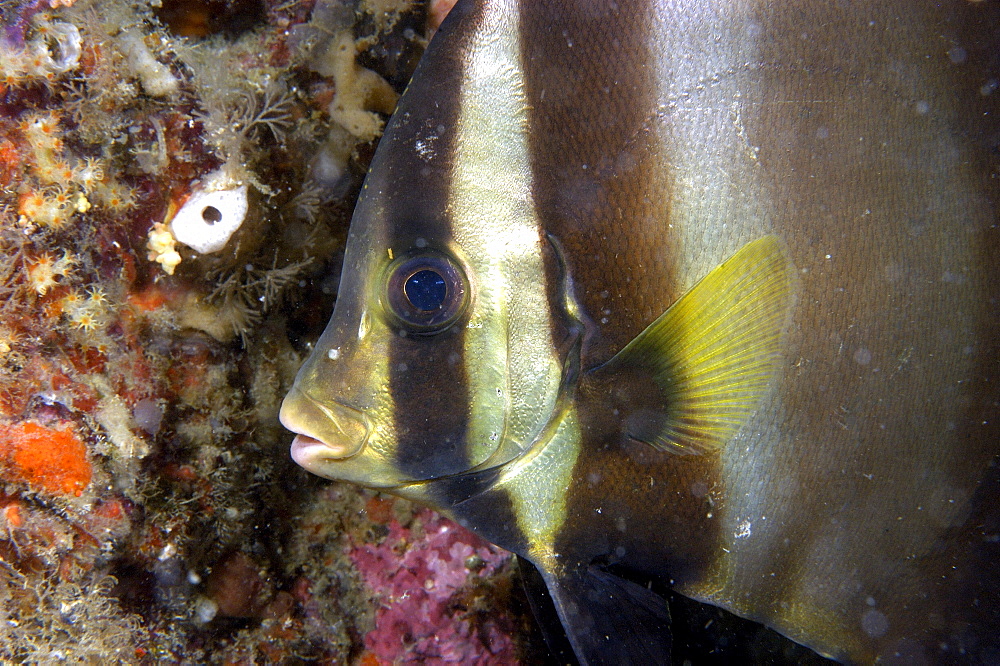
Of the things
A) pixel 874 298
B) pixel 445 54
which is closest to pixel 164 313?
pixel 445 54

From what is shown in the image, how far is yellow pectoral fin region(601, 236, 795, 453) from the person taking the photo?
1.67 m

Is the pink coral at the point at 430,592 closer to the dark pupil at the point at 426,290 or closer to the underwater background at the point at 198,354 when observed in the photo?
the underwater background at the point at 198,354

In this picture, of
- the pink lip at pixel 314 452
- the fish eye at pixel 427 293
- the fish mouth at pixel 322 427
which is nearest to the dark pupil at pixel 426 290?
the fish eye at pixel 427 293

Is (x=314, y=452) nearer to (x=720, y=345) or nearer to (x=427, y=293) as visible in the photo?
(x=427, y=293)

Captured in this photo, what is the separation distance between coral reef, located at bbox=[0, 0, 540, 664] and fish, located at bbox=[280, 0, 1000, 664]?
93cm

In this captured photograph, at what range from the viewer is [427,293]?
1789mm

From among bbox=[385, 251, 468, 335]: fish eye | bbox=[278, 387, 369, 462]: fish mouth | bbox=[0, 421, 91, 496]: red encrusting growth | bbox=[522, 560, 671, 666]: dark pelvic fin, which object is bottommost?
bbox=[522, 560, 671, 666]: dark pelvic fin

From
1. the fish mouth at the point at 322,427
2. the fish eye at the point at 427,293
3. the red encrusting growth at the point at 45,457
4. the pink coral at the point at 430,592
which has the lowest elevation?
the pink coral at the point at 430,592

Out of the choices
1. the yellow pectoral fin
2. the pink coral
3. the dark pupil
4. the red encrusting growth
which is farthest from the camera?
the pink coral

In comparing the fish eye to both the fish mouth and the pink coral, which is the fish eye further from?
the pink coral

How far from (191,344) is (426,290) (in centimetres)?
134

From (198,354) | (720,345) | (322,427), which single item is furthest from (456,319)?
(198,354)

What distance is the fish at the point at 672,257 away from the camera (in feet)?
5.76

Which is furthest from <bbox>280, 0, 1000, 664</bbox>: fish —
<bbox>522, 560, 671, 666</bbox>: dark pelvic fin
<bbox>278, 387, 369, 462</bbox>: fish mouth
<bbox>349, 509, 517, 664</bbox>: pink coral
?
<bbox>349, 509, 517, 664</bbox>: pink coral
